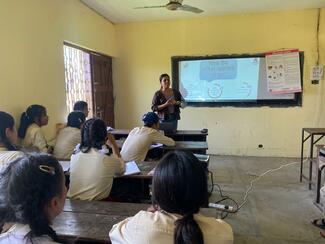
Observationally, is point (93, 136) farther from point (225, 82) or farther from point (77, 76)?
point (225, 82)

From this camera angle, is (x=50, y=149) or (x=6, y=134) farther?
(x=50, y=149)

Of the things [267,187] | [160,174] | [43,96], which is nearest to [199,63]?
[267,187]

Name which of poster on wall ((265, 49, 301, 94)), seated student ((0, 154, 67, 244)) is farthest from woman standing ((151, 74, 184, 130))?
seated student ((0, 154, 67, 244))

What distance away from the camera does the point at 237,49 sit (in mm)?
5430

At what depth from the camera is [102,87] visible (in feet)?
18.1

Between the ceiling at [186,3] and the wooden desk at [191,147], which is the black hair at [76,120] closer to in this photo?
the wooden desk at [191,147]

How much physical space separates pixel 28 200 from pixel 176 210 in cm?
48

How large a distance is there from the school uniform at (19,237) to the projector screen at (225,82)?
16.1 ft

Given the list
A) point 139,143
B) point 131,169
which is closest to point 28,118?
point 139,143

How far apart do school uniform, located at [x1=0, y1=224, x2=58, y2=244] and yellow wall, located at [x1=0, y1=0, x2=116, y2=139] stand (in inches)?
85.8

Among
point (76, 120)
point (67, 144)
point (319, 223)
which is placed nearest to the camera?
point (319, 223)

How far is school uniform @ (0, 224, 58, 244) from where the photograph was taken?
90 centimetres

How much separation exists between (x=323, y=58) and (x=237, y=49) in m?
1.49

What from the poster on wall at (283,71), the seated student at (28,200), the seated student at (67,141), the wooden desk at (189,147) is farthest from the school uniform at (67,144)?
the poster on wall at (283,71)
